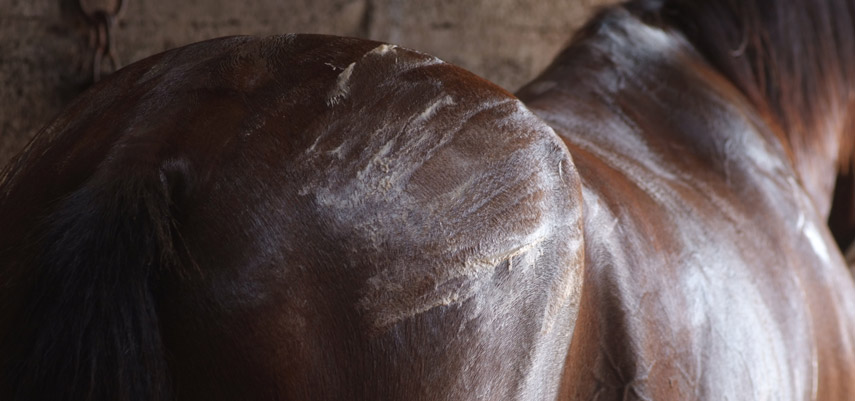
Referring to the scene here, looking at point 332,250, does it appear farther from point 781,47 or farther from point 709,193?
point 781,47

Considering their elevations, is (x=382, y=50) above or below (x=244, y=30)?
above

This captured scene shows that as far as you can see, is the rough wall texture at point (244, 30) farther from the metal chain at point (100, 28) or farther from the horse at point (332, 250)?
the horse at point (332, 250)

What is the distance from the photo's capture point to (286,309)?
64 cm

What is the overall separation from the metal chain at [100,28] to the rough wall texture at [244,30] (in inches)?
0.8

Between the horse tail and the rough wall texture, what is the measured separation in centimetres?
127

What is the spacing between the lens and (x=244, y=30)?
2035mm

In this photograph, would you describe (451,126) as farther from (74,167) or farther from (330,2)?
(330,2)

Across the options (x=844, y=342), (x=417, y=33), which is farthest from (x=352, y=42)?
(x=417, y=33)

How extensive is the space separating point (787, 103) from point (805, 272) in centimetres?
52

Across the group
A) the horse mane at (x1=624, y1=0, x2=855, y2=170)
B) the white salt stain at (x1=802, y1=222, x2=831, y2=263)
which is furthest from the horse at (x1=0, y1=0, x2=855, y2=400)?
the horse mane at (x1=624, y1=0, x2=855, y2=170)

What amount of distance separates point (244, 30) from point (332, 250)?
1516mm

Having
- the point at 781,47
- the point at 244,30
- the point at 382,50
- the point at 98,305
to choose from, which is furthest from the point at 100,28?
the point at 781,47

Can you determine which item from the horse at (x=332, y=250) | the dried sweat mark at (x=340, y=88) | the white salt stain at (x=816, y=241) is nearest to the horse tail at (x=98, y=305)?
the horse at (x=332, y=250)

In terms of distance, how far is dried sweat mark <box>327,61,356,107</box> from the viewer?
0.71 meters
